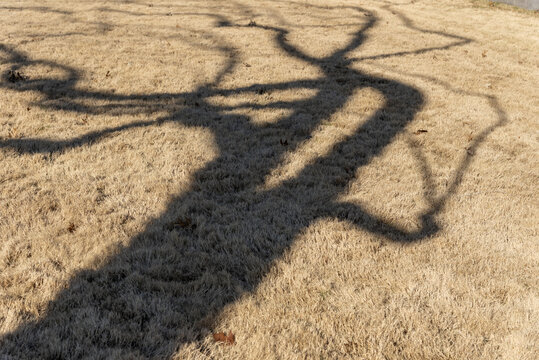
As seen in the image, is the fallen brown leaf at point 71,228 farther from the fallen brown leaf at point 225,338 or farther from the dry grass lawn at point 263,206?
the fallen brown leaf at point 225,338

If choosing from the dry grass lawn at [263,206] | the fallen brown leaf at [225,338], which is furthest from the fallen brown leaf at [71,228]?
the fallen brown leaf at [225,338]

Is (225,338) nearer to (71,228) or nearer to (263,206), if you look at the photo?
(263,206)

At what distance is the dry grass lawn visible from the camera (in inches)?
114

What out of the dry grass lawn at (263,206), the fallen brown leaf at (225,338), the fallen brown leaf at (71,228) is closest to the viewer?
the fallen brown leaf at (225,338)

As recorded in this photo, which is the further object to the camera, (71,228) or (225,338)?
(71,228)

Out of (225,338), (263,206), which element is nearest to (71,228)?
(263,206)

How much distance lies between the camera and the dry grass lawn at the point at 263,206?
2902mm

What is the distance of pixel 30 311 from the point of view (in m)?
2.93

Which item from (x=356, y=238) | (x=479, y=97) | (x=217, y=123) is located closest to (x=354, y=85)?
(x=479, y=97)

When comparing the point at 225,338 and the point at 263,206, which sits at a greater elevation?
the point at 225,338

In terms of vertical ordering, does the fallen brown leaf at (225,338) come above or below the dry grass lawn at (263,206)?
above

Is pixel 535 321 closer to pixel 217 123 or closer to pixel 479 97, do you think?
pixel 217 123

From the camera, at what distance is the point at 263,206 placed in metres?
4.34

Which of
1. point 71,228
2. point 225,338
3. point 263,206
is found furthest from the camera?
point 263,206
